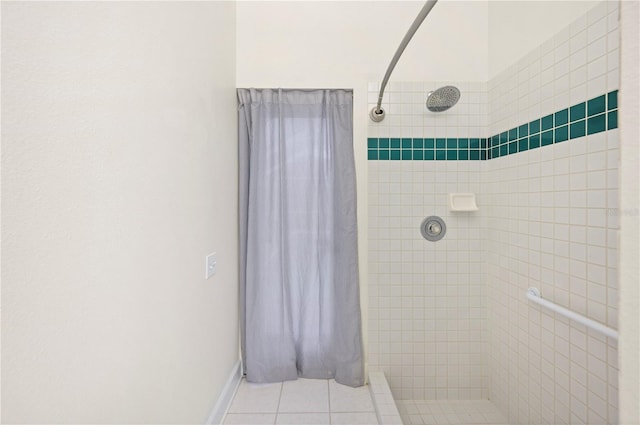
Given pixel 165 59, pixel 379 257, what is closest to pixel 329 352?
pixel 379 257

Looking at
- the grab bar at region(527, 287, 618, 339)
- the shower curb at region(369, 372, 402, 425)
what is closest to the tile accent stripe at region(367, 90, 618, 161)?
the grab bar at region(527, 287, 618, 339)

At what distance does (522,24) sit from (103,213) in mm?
1999

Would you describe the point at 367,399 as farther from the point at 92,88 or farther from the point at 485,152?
the point at 92,88

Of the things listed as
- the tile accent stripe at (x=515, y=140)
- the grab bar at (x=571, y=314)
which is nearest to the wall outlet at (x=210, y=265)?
the tile accent stripe at (x=515, y=140)

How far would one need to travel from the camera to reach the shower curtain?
1717 mm

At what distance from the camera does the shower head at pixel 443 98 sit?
5.11 ft

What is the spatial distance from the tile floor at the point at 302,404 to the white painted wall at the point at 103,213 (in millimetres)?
406

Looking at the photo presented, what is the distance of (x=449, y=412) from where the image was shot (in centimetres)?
168

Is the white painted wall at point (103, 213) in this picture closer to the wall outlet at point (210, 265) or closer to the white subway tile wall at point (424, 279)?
the wall outlet at point (210, 265)

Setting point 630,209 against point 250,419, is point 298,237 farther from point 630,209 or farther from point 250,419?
point 630,209

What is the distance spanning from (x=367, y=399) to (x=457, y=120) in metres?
1.71

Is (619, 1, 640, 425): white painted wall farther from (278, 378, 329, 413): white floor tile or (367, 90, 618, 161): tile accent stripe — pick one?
(278, 378, 329, 413): white floor tile

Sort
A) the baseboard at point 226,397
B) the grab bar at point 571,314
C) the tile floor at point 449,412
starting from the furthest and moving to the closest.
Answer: the tile floor at point 449,412 → the baseboard at point 226,397 → the grab bar at point 571,314

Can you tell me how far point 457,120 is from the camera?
5.82 ft
